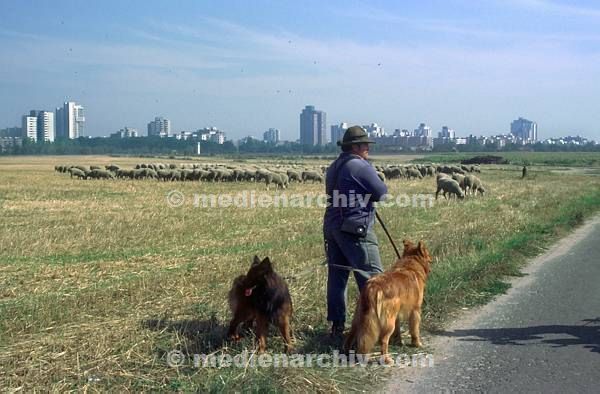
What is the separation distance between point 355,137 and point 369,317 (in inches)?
71.7

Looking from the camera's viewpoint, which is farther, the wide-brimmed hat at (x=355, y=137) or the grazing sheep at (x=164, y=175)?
the grazing sheep at (x=164, y=175)

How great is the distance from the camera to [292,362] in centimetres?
638

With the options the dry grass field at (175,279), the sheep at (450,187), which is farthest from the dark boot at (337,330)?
the sheep at (450,187)

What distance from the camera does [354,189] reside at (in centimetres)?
702

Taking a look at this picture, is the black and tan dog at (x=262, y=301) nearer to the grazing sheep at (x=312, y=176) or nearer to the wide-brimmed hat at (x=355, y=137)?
the wide-brimmed hat at (x=355, y=137)

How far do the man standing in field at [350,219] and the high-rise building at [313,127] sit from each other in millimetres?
150619

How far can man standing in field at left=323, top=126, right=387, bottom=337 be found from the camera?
7000 millimetres

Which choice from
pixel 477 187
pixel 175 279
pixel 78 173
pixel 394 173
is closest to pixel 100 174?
pixel 78 173

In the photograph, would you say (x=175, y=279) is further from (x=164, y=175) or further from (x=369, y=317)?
(x=164, y=175)

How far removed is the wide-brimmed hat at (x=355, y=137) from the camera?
7.07m

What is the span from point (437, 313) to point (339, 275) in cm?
175

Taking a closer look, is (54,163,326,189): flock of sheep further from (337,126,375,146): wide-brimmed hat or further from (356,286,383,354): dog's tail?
(356,286,383,354): dog's tail

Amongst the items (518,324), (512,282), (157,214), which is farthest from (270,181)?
(518,324)

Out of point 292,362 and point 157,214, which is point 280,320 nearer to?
point 292,362
